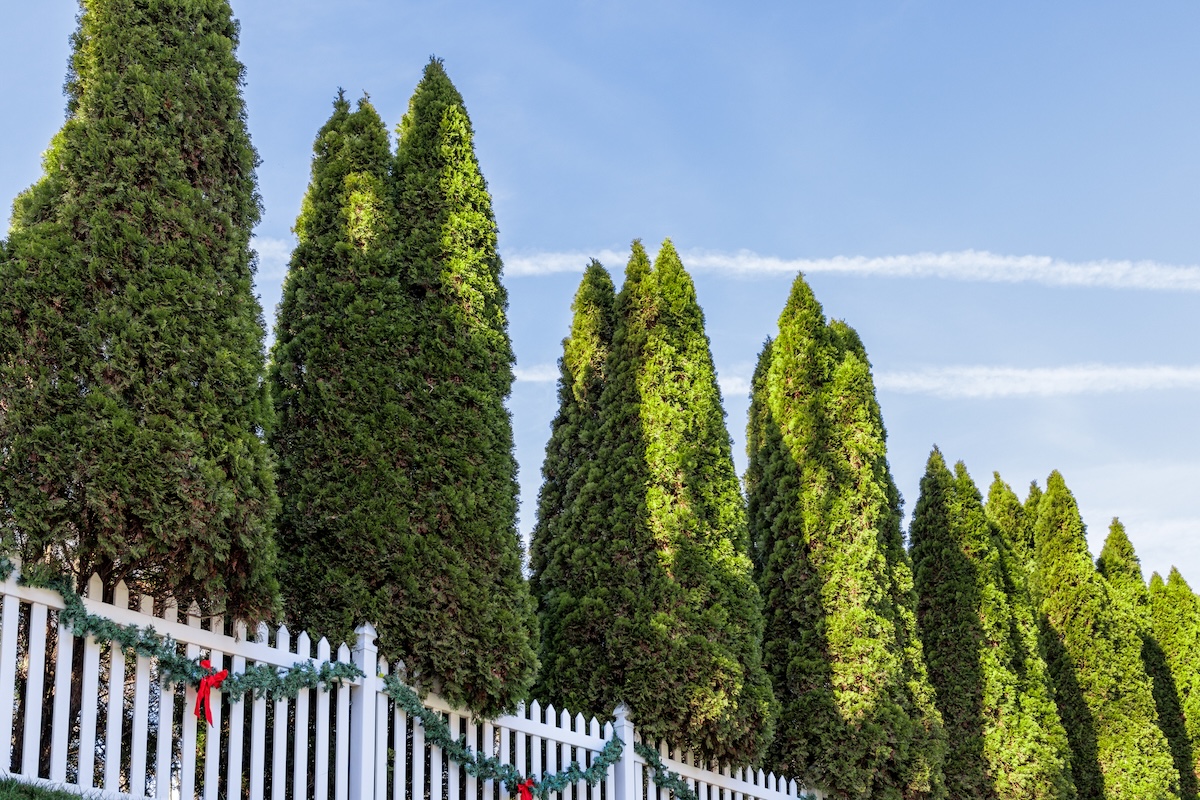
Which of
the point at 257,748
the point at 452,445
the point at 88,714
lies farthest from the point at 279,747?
the point at 452,445

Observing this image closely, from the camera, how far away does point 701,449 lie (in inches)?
395

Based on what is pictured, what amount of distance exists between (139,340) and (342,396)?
1909mm

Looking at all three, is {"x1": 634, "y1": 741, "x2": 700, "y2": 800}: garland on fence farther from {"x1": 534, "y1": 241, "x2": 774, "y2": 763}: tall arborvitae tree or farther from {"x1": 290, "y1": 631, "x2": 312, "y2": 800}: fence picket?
{"x1": 290, "y1": 631, "x2": 312, "y2": 800}: fence picket

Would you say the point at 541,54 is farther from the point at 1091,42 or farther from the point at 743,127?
the point at 1091,42

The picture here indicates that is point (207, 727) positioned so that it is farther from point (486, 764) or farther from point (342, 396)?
point (342, 396)

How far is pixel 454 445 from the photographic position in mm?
7891

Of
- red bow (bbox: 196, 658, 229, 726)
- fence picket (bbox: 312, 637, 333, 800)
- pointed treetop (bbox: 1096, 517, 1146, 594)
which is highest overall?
pointed treetop (bbox: 1096, 517, 1146, 594)

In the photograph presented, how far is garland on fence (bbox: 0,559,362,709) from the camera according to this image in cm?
577

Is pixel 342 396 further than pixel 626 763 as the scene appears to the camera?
No

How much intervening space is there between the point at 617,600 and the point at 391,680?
279cm

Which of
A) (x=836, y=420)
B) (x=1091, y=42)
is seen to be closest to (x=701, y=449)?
(x=836, y=420)

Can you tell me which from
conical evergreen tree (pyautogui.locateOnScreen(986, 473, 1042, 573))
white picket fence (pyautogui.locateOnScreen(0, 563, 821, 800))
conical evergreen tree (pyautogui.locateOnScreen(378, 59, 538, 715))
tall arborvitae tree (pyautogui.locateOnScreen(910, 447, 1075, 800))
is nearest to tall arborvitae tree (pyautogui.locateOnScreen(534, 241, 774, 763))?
white picket fence (pyautogui.locateOnScreen(0, 563, 821, 800))

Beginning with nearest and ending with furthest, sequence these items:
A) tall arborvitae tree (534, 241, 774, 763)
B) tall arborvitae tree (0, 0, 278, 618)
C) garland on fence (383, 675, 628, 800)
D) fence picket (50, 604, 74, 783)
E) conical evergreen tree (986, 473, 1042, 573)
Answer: fence picket (50, 604, 74, 783)
tall arborvitae tree (0, 0, 278, 618)
garland on fence (383, 675, 628, 800)
tall arborvitae tree (534, 241, 774, 763)
conical evergreen tree (986, 473, 1042, 573)

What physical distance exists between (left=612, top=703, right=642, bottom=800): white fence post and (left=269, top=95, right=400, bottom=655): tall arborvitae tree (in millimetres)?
2399
